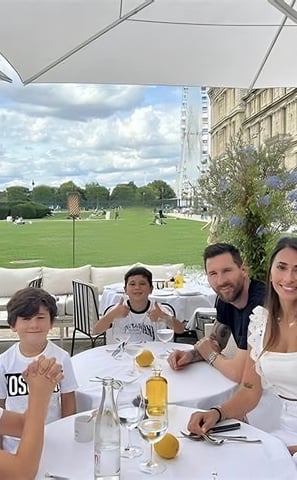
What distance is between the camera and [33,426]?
4.10 feet

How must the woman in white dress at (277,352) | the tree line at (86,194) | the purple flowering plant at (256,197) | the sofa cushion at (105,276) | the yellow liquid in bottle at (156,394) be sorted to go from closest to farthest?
1. the yellow liquid in bottle at (156,394)
2. the woman in white dress at (277,352)
3. the purple flowering plant at (256,197)
4. the sofa cushion at (105,276)
5. the tree line at (86,194)

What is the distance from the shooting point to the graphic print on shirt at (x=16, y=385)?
181 cm

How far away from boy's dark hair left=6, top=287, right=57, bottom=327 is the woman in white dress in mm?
780

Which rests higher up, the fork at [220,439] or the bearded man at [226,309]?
the bearded man at [226,309]

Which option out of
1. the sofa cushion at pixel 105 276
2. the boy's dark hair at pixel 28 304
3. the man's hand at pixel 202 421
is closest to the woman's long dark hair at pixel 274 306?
the man's hand at pixel 202 421

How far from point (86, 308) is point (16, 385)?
3.20 metres

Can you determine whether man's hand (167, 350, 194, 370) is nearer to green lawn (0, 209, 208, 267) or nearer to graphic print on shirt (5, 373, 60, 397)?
graphic print on shirt (5, 373, 60, 397)

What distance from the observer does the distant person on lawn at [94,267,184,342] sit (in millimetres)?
2943

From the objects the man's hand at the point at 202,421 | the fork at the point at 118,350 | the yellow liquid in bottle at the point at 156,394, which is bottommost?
the man's hand at the point at 202,421

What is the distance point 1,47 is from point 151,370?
2.23 meters

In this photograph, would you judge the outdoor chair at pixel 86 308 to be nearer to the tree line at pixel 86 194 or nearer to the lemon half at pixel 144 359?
the lemon half at pixel 144 359

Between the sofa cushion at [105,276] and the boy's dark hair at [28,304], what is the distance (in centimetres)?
449

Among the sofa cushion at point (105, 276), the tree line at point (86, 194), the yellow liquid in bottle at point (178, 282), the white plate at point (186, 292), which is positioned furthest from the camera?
the tree line at point (86, 194)

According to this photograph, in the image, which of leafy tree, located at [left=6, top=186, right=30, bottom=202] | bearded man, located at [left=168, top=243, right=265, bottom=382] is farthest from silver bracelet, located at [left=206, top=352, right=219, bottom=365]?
leafy tree, located at [left=6, top=186, right=30, bottom=202]
